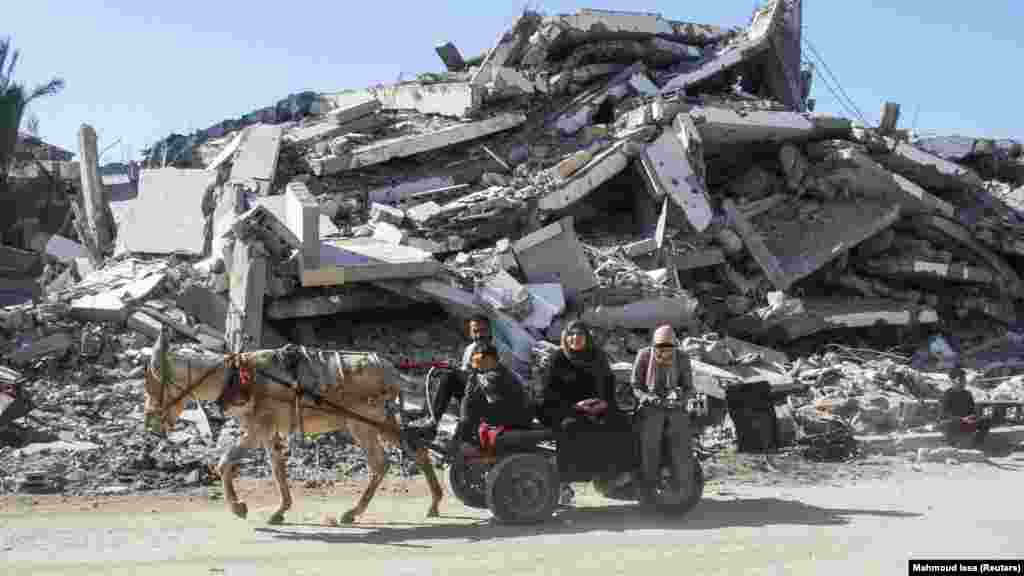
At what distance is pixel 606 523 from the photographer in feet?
26.9

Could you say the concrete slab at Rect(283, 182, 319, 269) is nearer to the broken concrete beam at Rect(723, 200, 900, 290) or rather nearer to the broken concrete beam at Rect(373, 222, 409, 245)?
the broken concrete beam at Rect(373, 222, 409, 245)

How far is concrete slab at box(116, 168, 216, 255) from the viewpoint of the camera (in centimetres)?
1502

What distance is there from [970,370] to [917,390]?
328 centimetres

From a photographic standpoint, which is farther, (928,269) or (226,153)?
(928,269)

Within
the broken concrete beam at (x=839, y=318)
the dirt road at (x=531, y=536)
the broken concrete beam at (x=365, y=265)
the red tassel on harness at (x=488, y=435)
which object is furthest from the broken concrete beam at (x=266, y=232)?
the broken concrete beam at (x=839, y=318)

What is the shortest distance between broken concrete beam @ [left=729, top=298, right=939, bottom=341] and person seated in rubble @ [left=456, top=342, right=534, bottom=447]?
29.1 feet

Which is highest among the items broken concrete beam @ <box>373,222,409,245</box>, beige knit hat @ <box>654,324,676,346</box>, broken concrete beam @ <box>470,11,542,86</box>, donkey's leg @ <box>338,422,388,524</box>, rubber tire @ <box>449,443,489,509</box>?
broken concrete beam @ <box>470,11,542,86</box>

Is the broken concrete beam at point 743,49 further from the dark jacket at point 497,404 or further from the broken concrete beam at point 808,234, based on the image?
the dark jacket at point 497,404

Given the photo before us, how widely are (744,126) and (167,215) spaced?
932 cm

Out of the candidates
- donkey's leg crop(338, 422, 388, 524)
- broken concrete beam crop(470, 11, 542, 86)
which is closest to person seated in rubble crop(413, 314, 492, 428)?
donkey's leg crop(338, 422, 388, 524)

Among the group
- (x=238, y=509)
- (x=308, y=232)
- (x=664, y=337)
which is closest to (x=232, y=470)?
(x=238, y=509)

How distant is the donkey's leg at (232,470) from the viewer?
7.89 meters

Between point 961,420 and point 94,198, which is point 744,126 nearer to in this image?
point 961,420

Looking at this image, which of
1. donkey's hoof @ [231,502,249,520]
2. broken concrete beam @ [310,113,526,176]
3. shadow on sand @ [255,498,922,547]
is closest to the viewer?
shadow on sand @ [255,498,922,547]
